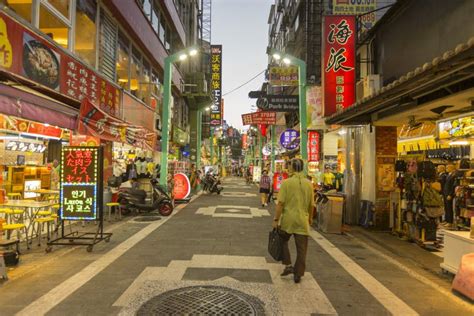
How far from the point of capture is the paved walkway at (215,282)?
504 centimetres

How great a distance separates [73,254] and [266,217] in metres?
7.83

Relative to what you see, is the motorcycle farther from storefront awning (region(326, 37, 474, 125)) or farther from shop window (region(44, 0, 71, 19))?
storefront awning (region(326, 37, 474, 125))

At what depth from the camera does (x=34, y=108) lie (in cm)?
848

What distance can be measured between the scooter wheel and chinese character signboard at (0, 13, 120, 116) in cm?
438

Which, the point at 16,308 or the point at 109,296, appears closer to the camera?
the point at 16,308

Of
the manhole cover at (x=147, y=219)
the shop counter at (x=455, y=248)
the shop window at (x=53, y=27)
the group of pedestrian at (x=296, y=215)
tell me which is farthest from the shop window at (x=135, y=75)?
the shop counter at (x=455, y=248)

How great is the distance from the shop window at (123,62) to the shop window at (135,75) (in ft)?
2.35

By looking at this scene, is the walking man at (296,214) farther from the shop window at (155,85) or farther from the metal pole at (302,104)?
the shop window at (155,85)

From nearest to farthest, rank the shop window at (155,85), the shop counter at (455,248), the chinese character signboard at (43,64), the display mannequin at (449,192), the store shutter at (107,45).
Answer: the shop counter at (455,248) → the chinese character signboard at (43,64) → the display mannequin at (449,192) → the store shutter at (107,45) → the shop window at (155,85)

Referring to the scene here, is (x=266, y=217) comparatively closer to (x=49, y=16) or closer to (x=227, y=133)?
(x=49, y=16)

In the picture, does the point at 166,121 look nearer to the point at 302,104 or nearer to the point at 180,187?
the point at 180,187

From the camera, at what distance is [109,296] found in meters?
5.33

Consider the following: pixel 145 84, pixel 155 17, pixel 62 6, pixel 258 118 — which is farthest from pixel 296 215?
pixel 258 118

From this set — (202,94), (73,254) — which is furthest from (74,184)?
(202,94)
